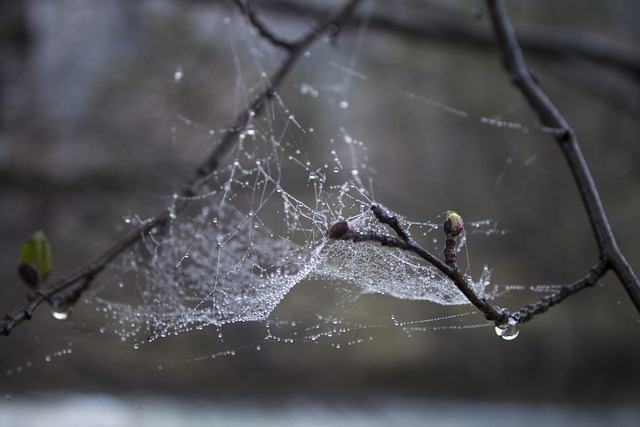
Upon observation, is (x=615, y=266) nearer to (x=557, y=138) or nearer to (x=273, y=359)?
(x=557, y=138)

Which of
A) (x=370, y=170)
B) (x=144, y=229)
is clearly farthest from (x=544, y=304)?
(x=370, y=170)

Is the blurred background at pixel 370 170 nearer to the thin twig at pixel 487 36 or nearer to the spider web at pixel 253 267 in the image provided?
the thin twig at pixel 487 36

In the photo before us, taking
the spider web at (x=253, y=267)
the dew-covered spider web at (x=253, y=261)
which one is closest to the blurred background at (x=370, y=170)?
the dew-covered spider web at (x=253, y=261)

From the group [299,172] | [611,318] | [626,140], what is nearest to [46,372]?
[299,172]

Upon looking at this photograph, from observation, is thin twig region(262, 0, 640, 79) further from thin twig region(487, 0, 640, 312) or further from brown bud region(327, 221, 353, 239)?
brown bud region(327, 221, 353, 239)

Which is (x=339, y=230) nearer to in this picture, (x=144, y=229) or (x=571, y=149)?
(x=144, y=229)
